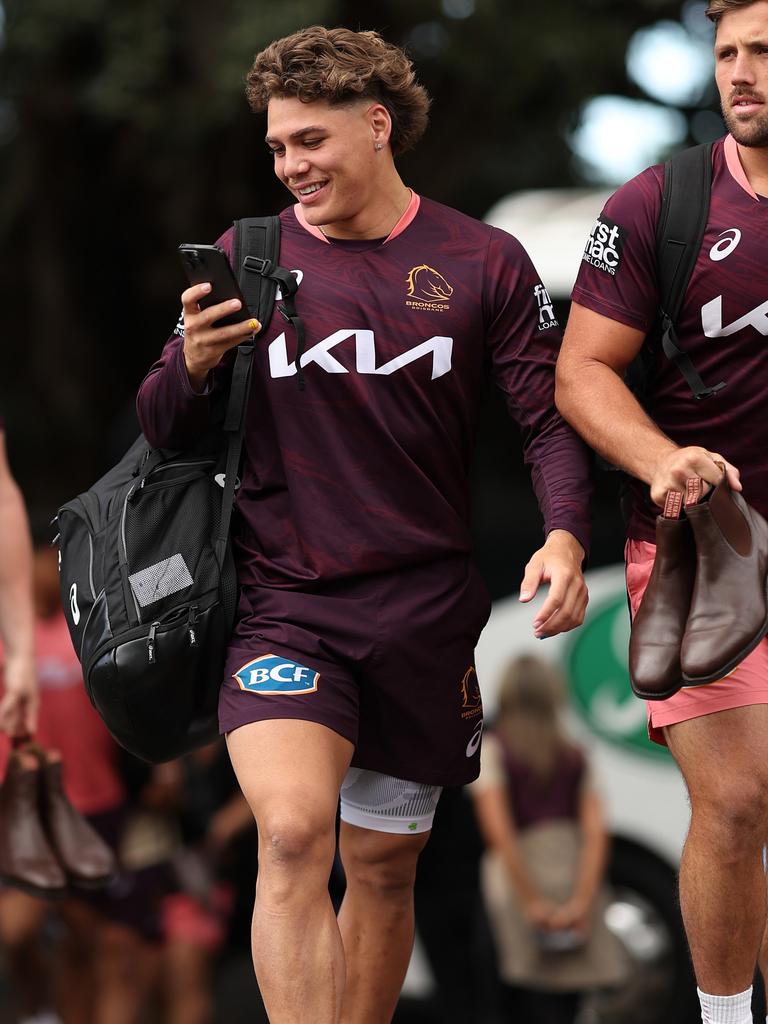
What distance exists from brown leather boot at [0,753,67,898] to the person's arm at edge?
7.44ft

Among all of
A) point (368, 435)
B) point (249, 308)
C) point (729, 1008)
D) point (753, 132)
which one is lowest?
point (729, 1008)

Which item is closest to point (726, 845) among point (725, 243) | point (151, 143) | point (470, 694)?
point (470, 694)

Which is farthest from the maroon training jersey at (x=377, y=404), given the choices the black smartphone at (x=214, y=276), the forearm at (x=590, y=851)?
the forearm at (x=590, y=851)

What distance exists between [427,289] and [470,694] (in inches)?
40.0

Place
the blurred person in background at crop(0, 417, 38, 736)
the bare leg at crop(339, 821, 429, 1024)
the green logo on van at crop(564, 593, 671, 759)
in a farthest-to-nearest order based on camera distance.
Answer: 1. the green logo on van at crop(564, 593, 671, 759)
2. the blurred person in background at crop(0, 417, 38, 736)
3. the bare leg at crop(339, 821, 429, 1024)

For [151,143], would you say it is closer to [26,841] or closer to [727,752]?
[26,841]

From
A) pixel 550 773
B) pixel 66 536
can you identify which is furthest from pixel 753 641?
pixel 550 773

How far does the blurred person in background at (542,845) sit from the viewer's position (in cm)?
800

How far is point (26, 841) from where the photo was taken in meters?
5.45

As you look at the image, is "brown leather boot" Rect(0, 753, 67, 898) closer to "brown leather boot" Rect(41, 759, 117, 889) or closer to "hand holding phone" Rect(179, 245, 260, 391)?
"brown leather boot" Rect(41, 759, 117, 889)

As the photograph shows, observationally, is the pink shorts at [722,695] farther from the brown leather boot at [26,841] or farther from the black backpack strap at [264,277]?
the brown leather boot at [26,841]

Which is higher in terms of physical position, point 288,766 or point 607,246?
point 607,246

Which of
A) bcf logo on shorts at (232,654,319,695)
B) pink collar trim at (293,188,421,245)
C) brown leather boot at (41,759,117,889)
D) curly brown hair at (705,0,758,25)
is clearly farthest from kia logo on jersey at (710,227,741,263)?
brown leather boot at (41,759,117,889)

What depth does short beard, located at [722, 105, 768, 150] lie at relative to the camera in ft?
12.9
